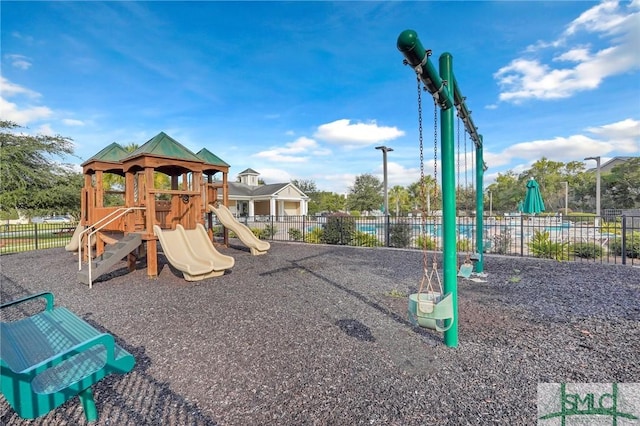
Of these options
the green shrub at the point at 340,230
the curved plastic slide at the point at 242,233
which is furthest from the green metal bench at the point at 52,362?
the green shrub at the point at 340,230

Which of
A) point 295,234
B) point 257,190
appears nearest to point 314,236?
point 295,234

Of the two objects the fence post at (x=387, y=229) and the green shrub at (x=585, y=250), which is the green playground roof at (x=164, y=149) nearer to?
the fence post at (x=387, y=229)

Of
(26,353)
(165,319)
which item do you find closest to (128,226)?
(165,319)

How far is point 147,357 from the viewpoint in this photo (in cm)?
306

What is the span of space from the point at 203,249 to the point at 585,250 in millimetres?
10529

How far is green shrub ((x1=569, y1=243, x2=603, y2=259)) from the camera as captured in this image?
866 cm

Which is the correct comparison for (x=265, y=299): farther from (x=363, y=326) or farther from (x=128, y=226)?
(x=128, y=226)

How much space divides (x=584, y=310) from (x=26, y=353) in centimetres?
620

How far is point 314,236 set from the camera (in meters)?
13.6

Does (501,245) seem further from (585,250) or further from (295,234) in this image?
(295,234)

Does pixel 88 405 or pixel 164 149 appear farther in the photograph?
pixel 164 149

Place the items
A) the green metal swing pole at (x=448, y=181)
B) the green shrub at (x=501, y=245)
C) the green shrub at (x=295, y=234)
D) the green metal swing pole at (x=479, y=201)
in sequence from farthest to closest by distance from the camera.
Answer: the green shrub at (x=295, y=234)
the green shrub at (x=501, y=245)
the green metal swing pole at (x=479, y=201)
the green metal swing pole at (x=448, y=181)

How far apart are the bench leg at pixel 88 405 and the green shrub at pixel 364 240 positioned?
1056 cm

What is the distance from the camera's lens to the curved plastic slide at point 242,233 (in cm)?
996
